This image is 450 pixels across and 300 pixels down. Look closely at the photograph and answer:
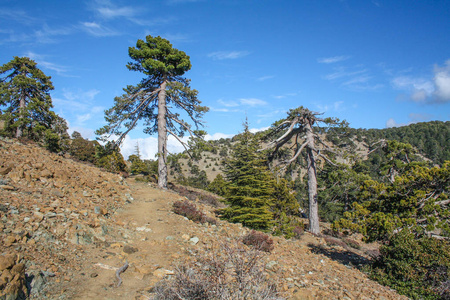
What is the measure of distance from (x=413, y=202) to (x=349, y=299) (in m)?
4.98

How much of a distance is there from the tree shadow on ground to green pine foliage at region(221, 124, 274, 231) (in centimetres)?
277

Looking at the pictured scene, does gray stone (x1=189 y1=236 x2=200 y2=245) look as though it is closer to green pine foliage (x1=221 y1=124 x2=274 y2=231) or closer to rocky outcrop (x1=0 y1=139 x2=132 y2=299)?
rocky outcrop (x1=0 y1=139 x2=132 y2=299)

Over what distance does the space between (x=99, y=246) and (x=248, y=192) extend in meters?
8.26

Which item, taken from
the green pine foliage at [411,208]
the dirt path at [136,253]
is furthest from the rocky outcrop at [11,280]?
the green pine foliage at [411,208]

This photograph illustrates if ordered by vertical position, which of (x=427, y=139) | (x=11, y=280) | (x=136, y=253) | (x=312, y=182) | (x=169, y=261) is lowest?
(x=169, y=261)

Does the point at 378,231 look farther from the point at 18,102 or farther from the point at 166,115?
the point at 18,102

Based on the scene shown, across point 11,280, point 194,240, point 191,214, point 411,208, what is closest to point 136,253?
point 194,240

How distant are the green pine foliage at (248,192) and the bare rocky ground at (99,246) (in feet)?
4.00

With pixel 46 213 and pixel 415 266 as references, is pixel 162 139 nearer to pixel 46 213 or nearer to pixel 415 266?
pixel 46 213

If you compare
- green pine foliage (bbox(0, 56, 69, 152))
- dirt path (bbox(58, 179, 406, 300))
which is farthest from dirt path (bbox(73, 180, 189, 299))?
green pine foliage (bbox(0, 56, 69, 152))

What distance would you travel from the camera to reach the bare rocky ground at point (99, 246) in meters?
5.07

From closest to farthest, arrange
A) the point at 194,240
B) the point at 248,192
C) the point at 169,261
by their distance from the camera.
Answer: the point at 169,261 → the point at 194,240 → the point at 248,192

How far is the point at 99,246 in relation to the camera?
7.01 metres

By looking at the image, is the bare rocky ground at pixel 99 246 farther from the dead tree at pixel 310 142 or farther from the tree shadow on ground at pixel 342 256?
the dead tree at pixel 310 142
